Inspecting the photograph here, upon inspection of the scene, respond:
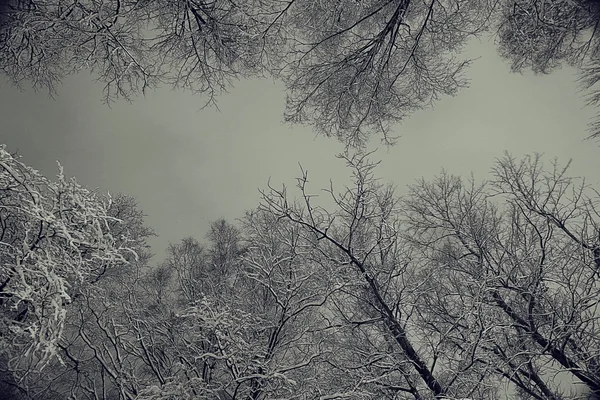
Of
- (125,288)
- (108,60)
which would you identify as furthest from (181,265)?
(108,60)

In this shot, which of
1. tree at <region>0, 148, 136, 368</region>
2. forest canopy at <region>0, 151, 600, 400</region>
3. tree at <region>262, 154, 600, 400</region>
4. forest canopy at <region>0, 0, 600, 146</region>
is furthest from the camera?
tree at <region>262, 154, 600, 400</region>

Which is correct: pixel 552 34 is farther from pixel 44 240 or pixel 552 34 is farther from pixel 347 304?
pixel 44 240

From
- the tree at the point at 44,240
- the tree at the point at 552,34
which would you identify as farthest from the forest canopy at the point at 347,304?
the tree at the point at 552,34

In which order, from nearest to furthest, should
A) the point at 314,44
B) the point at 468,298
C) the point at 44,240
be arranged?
the point at 44,240, the point at 314,44, the point at 468,298

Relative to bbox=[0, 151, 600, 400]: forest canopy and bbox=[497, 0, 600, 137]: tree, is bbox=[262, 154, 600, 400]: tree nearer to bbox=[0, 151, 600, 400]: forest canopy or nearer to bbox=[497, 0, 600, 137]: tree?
bbox=[0, 151, 600, 400]: forest canopy

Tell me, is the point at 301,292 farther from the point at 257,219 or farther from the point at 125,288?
the point at 125,288

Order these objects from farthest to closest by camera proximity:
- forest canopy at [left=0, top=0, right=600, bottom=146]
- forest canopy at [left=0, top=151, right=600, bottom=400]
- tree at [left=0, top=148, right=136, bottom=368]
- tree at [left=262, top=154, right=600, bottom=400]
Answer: tree at [left=262, top=154, right=600, bottom=400]
forest canopy at [left=0, top=0, right=600, bottom=146]
forest canopy at [left=0, top=151, right=600, bottom=400]
tree at [left=0, top=148, right=136, bottom=368]

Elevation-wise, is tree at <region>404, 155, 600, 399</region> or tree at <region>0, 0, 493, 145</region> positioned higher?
tree at <region>0, 0, 493, 145</region>

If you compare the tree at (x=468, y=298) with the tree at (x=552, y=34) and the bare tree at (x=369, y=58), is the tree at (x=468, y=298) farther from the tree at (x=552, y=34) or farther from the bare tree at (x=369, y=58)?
the tree at (x=552, y=34)

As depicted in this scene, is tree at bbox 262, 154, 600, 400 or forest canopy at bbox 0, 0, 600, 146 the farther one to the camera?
tree at bbox 262, 154, 600, 400

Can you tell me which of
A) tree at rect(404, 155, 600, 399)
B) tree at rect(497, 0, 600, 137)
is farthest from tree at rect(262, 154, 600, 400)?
tree at rect(497, 0, 600, 137)

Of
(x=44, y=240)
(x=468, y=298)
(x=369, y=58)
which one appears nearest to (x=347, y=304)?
(x=468, y=298)

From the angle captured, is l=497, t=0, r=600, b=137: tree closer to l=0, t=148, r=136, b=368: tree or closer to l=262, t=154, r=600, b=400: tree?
l=262, t=154, r=600, b=400: tree

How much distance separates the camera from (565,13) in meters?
3.85
